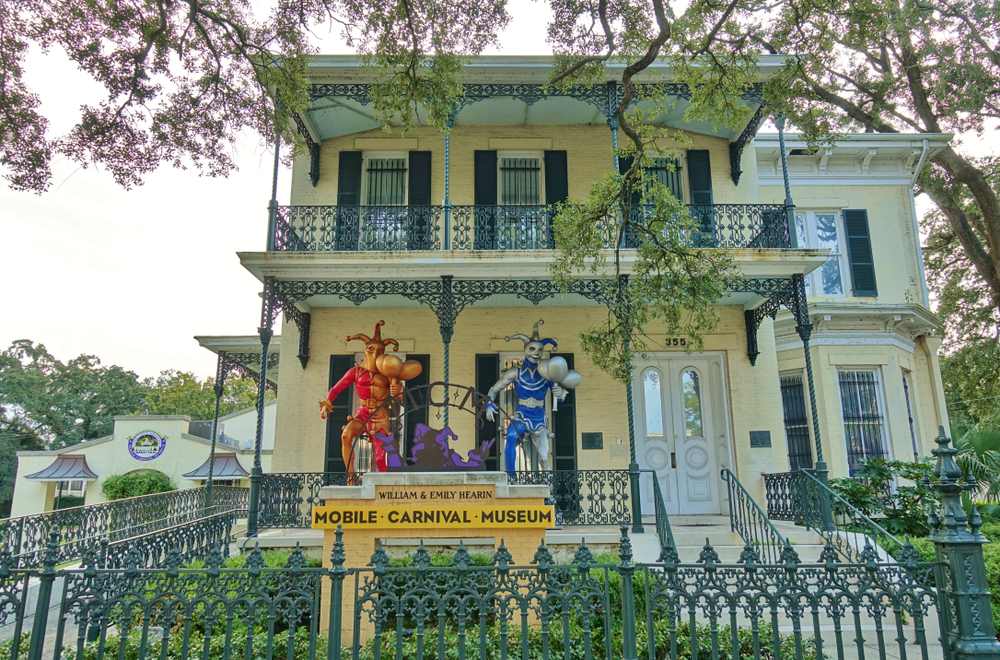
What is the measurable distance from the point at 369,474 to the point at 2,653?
10.7 feet

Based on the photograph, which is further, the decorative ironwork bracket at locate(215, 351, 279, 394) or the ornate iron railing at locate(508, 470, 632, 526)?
the decorative ironwork bracket at locate(215, 351, 279, 394)

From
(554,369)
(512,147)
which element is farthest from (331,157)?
(554,369)

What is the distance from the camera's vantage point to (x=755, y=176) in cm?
1327

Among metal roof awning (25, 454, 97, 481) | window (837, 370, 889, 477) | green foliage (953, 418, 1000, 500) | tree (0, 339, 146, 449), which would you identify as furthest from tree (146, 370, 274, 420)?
green foliage (953, 418, 1000, 500)

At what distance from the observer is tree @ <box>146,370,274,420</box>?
4275 centimetres

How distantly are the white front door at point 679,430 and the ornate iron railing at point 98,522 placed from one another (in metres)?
8.67

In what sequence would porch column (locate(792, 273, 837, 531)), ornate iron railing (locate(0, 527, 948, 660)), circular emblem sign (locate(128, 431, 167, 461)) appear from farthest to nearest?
circular emblem sign (locate(128, 431, 167, 461)) < porch column (locate(792, 273, 837, 531)) < ornate iron railing (locate(0, 527, 948, 660))

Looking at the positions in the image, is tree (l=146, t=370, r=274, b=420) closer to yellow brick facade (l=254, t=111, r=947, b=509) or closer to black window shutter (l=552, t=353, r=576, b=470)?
yellow brick facade (l=254, t=111, r=947, b=509)

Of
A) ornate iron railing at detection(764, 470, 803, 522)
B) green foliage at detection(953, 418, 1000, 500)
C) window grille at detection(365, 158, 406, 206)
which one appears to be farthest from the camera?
window grille at detection(365, 158, 406, 206)

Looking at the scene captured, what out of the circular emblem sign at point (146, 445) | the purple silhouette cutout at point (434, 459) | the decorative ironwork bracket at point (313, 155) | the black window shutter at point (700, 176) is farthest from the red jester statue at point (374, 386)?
the circular emblem sign at point (146, 445)

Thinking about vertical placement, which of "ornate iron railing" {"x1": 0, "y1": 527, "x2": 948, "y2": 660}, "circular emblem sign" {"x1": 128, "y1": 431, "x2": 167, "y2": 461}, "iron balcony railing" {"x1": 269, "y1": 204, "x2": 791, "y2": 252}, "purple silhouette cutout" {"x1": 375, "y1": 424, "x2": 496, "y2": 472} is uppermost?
"iron balcony railing" {"x1": 269, "y1": 204, "x2": 791, "y2": 252}

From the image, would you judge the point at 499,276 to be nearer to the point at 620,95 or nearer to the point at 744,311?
the point at 620,95

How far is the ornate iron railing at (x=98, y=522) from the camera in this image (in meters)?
10.7

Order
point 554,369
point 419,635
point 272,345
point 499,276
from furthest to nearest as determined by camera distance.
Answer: point 272,345 < point 499,276 < point 554,369 < point 419,635
